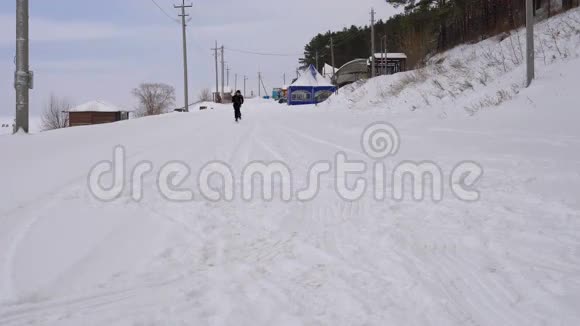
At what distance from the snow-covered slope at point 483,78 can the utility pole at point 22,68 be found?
11577mm

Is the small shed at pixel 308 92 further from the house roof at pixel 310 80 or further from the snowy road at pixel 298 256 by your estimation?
A: the snowy road at pixel 298 256

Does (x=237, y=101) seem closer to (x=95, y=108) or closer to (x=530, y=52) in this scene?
(x=530, y=52)

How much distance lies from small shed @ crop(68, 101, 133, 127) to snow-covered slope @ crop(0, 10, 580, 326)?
69.6 m

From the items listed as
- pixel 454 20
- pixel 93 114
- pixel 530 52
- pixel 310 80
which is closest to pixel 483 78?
pixel 530 52

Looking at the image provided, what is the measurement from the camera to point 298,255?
3102 mm

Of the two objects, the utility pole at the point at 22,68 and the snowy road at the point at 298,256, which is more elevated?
the utility pole at the point at 22,68

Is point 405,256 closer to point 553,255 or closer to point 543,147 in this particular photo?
point 553,255

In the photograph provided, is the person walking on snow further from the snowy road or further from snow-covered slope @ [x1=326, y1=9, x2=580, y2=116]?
the snowy road

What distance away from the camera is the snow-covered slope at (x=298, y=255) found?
2330 mm

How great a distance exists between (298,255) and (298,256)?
0.02 m

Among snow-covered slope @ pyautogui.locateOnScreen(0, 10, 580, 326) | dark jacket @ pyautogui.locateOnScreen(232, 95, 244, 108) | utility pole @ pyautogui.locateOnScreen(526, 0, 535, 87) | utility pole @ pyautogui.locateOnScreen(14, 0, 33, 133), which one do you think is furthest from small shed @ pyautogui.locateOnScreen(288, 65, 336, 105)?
snow-covered slope @ pyautogui.locateOnScreen(0, 10, 580, 326)

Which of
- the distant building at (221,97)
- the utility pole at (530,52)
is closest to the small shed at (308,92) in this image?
the distant building at (221,97)

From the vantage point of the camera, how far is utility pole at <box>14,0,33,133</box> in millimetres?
11781

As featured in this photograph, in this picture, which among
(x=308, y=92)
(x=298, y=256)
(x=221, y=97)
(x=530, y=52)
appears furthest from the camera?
(x=221, y=97)
